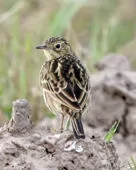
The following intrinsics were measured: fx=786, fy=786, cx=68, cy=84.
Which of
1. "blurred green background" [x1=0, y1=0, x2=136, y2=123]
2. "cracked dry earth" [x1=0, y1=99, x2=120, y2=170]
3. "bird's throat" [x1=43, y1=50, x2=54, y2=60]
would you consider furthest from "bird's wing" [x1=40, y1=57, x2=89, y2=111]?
"blurred green background" [x1=0, y1=0, x2=136, y2=123]

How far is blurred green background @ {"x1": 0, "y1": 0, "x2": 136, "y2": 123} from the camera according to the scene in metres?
8.90

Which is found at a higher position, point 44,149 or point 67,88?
point 67,88

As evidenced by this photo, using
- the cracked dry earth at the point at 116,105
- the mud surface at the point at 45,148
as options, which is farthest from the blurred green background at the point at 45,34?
the mud surface at the point at 45,148

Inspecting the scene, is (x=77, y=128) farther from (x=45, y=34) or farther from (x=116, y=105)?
(x=45, y=34)

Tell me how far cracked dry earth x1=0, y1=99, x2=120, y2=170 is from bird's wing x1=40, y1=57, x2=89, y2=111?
0.42 meters

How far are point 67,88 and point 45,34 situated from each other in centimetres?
439

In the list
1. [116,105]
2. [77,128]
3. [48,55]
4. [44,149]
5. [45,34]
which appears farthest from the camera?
[45,34]

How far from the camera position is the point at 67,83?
6.51m

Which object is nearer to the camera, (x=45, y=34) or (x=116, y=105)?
(x=116, y=105)

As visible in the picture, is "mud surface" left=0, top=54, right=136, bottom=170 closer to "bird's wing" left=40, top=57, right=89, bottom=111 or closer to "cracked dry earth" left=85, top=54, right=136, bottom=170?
"bird's wing" left=40, top=57, right=89, bottom=111

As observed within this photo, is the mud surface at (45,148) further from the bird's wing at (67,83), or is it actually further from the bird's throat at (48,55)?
the bird's throat at (48,55)

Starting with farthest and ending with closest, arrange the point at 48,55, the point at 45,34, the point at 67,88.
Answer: the point at 45,34 → the point at 48,55 → the point at 67,88

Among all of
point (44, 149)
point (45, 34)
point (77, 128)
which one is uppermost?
point (45, 34)

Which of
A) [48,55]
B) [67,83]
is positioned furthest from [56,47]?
[67,83]
